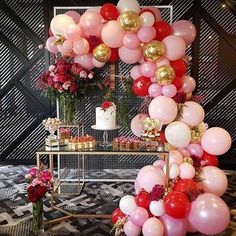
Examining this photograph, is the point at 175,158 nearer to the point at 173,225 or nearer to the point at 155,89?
the point at 173,225

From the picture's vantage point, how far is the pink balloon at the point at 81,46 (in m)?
3.64

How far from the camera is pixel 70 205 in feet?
12.5

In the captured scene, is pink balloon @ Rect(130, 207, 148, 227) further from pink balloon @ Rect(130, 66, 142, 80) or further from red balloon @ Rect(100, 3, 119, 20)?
red balloon @ Rect(100, 3, 119, 20)

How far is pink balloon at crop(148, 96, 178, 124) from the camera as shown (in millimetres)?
3422

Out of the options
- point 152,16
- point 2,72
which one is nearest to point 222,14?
point 152,16

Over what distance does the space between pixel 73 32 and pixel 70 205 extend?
201 centimetres

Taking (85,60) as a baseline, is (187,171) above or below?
below

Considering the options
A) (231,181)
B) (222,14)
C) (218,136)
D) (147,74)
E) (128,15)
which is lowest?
(231,181)

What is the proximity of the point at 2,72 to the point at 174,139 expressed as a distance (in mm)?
3338

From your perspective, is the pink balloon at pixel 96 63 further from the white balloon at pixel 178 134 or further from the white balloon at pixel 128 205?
the white balloon at pixel 128 205

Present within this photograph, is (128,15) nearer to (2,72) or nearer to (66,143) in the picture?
(66,143)

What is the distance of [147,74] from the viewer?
3.69 meters

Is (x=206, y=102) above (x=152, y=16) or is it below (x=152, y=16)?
below

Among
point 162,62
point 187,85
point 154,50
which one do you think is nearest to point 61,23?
point 154,50
